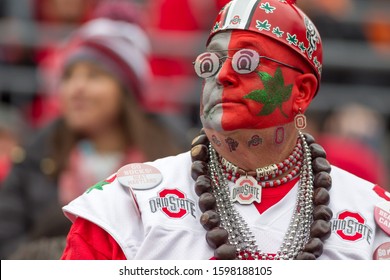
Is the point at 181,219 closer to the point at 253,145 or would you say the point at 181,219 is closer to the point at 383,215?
the point at 253,145

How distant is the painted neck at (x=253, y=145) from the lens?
379 cm

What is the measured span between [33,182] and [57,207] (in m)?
1.10

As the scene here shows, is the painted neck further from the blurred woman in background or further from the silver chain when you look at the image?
the blurred woman in background

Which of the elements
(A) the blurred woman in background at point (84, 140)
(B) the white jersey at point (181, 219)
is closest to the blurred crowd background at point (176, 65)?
(A) the blurred woman in background at point (84, 140)

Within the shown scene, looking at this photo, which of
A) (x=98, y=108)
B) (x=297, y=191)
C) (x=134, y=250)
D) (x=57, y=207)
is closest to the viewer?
(x=134, y=250)

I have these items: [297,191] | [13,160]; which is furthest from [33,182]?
[297,191]

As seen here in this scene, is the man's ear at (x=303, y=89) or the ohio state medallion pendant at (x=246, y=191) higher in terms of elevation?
the man's ear at (x=303, y=89)

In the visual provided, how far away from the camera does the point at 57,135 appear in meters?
6.60

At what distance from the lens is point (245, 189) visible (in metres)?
3.86

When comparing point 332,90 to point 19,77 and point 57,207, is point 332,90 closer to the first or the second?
point 19,77

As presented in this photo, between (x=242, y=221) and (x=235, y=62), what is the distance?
54 centimetres

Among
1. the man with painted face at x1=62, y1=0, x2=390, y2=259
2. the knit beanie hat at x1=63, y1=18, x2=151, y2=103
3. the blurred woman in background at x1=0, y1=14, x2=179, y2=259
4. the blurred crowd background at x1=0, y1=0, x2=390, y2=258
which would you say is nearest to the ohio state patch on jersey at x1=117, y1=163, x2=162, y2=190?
the man with painted face at x1=62, y1=0, x2=390, y2=259

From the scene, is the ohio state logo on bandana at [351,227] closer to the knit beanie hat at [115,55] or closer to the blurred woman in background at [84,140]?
the blurred woman in background at [84,140]

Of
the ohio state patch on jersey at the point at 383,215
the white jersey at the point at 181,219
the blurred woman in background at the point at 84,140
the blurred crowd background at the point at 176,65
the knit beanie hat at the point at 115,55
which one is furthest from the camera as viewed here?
the blurred crowd background at the point at 176,65
